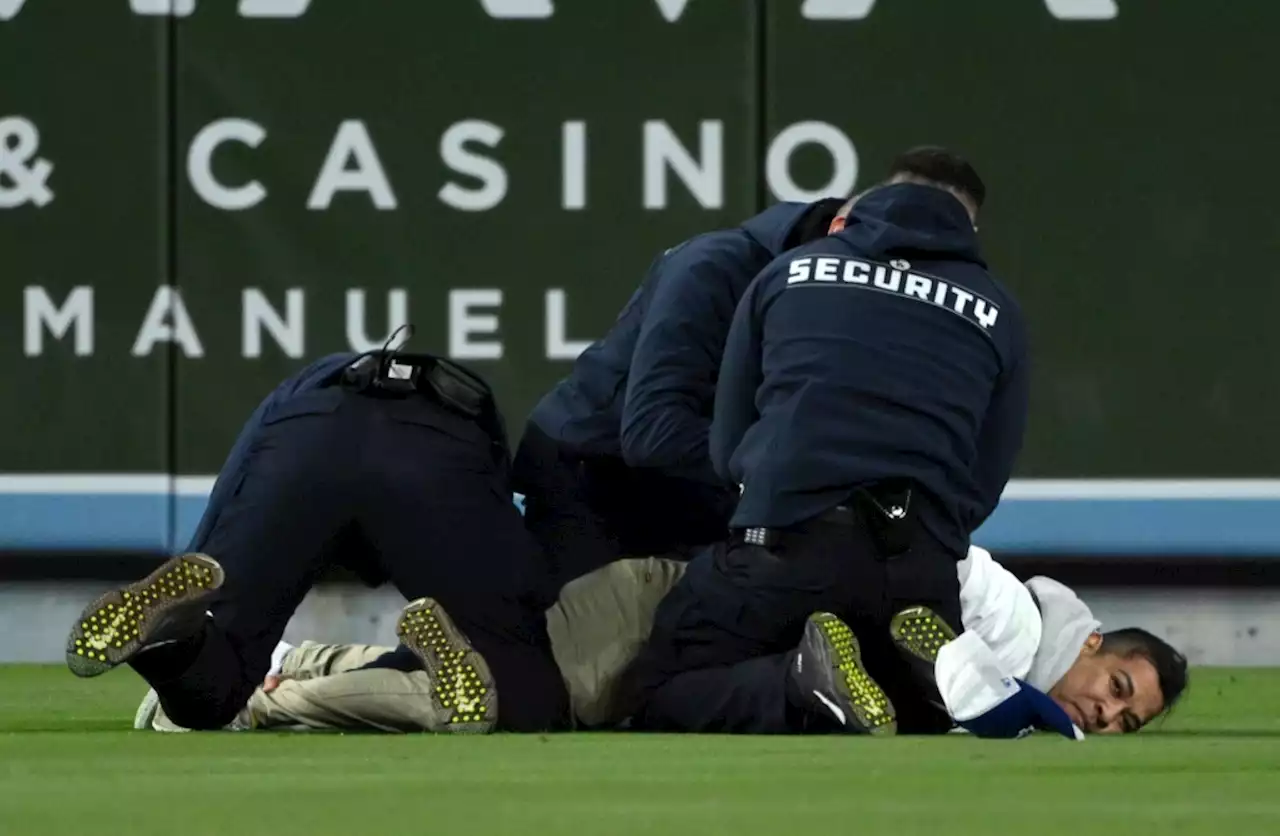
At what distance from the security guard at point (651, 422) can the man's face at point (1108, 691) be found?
2.80ft

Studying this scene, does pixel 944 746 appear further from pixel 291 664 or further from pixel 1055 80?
pixel 1055 80

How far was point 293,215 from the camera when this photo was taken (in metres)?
8.59

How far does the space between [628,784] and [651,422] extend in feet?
5.17

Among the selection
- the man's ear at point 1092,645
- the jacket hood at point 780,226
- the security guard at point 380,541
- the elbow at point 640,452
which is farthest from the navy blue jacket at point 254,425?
the man's ear at point 1092,645

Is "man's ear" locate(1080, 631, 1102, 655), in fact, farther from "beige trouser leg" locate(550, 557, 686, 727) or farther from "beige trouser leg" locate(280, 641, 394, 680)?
"beige trouser leg" locate(280, 641, 394, 680)

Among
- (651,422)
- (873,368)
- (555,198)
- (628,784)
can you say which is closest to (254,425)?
(651,422)

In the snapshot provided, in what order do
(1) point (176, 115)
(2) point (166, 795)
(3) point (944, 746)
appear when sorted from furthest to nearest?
1. (1) point (176, 115)
2. (3) point (944, 746)
3. (2) point (166, 795)

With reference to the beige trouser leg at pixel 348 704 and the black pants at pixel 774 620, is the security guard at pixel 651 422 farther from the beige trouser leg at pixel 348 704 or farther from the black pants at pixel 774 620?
the beige trouser leg at pixel 348 704

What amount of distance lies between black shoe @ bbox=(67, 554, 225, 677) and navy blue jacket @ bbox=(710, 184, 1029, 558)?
3.66 feet

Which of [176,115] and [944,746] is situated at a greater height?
[176,115]

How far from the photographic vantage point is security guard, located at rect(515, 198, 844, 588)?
227 inches

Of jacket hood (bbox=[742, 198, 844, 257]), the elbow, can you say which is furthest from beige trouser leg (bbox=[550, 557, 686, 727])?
jacket hood (bbox=[742, 198, 844, 257])

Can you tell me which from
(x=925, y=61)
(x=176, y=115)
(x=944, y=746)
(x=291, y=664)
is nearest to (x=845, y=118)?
(x=925, y=61)

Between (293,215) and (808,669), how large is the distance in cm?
378
